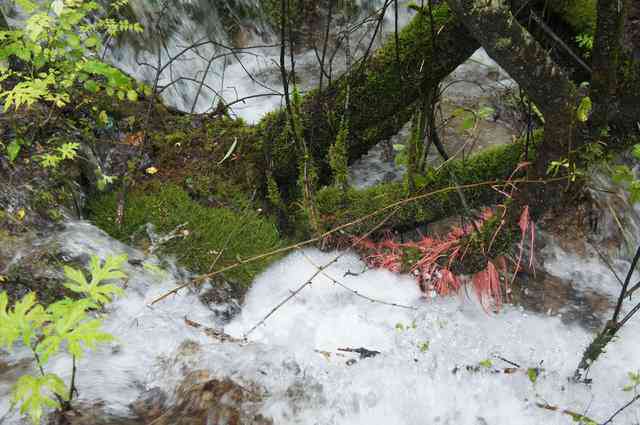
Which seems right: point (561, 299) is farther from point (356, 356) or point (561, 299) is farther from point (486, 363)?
point (356, 356)

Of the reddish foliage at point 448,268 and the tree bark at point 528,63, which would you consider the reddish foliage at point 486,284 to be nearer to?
the reddish foliage at point 448,268

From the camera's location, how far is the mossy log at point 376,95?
3.09 m

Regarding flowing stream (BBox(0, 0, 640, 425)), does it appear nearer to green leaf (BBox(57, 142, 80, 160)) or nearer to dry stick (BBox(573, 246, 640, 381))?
dry stick (BBox(573, 246, 640, 381))

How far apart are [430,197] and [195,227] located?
1689 mm

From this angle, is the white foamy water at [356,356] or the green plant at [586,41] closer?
the white foamy water at [356,356]

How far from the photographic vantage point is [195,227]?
3.37m

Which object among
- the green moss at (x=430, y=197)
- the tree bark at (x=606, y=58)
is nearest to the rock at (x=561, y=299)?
the green moss at (x=430, y=197)

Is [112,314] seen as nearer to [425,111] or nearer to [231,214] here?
[231,214]

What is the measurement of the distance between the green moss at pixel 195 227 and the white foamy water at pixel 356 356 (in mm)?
175

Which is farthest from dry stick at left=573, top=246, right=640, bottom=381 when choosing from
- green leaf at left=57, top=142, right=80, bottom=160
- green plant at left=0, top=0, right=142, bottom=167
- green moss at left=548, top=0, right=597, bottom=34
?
green leaf at left=57, top=142, right=80, bottom=160

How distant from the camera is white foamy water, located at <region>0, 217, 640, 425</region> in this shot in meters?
2.43

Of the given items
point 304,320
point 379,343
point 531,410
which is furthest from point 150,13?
point 531,410

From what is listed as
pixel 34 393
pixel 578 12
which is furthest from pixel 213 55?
pixel 34 393

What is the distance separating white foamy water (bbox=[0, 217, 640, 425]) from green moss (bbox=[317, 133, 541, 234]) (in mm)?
528
